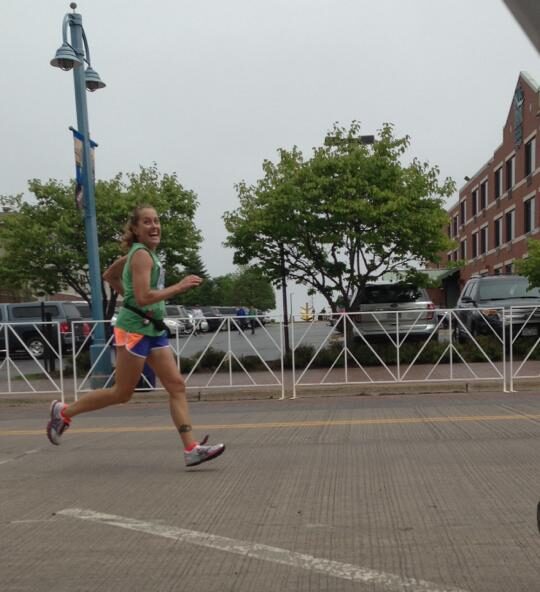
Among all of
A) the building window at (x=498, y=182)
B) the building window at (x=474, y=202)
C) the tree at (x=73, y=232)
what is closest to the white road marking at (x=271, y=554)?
the tree at (x=73, y=232)

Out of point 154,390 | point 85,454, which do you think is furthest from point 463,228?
point 85,454

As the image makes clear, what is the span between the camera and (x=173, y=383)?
4.77m

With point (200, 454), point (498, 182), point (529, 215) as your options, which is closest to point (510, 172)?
point (498, 182)

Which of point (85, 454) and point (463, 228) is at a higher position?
point (463, 228)

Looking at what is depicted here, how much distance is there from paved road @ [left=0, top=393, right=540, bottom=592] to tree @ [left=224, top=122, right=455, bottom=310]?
6.53 metres

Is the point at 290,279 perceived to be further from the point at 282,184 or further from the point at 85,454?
the point at 85,454

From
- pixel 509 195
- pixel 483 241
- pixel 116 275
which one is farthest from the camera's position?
pixel 483 241

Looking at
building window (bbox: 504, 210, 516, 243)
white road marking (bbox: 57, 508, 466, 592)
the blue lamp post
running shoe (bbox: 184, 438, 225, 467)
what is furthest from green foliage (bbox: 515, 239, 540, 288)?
building window (bbox: 504, 210, 516, 243)

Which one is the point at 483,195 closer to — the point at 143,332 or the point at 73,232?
the point at 73,232

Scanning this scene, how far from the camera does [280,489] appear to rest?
4336 millimetres

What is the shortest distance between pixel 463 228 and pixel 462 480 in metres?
51.7

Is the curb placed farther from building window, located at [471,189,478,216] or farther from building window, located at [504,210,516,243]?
building window, located at [471,189,478,216]

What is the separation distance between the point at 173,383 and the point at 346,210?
8214mm

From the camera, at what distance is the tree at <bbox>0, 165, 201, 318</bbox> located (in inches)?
712
